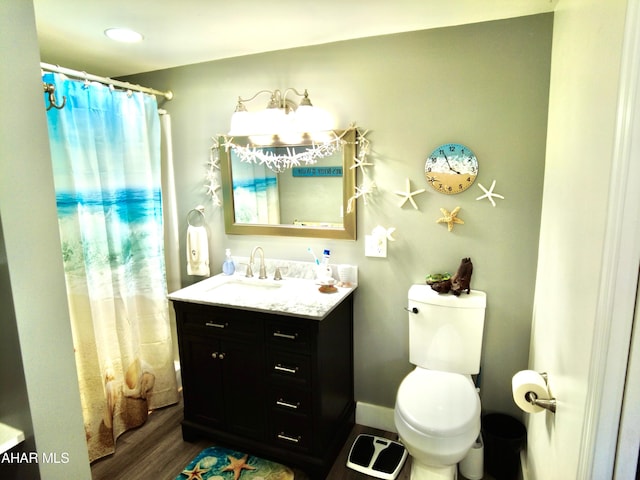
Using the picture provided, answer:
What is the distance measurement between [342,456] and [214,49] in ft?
8.23

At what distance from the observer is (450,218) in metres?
2.02

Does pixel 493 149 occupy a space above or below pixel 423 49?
below

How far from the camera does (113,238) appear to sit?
226 centimetres

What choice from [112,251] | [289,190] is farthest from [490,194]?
[112,251]

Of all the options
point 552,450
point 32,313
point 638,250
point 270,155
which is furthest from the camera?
point 270,155

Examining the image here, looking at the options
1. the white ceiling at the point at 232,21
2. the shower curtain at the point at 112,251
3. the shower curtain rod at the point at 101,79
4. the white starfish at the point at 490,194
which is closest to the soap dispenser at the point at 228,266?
the shower curtain at the point at 112,251

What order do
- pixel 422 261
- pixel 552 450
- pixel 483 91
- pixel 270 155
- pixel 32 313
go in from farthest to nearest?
pixel 270 155
pixel 422 261
pixel 483 91
pixel 552 450
pixel 32 313

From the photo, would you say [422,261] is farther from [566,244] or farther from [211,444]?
[211,444]

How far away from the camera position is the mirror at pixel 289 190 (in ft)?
7.30

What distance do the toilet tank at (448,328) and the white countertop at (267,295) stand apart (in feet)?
1.43

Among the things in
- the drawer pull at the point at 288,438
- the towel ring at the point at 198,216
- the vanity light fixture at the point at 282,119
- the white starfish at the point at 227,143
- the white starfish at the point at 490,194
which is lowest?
the drawer pull at the point at 288,438

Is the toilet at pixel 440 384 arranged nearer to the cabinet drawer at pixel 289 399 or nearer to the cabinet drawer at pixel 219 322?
the cabinet drawer at pixel 289 399

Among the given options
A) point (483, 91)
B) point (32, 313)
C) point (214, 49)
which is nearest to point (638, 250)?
point (483, 91)

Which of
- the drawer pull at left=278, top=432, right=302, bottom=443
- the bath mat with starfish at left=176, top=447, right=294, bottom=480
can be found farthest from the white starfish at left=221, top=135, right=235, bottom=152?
the bath mat with starfish at left=176, top=447, right=294, bottom=480
